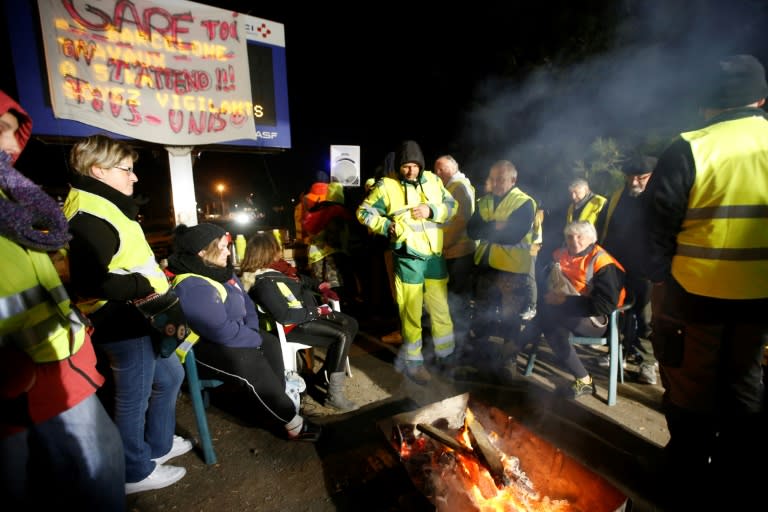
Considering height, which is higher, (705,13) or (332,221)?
(705,13)

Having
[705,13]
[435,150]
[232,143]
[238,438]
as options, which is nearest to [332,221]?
[232,143]

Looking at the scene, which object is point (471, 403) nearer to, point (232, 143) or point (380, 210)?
point (380, 210)

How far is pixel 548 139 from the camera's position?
655 centimetres

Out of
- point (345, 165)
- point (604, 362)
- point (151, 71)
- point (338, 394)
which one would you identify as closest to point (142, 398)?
point (338, 394)

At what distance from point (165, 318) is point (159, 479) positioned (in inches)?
51.1

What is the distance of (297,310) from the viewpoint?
123 inches

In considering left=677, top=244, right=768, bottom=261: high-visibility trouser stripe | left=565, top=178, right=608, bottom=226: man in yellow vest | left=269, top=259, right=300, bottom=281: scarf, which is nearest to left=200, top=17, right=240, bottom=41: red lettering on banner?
left=269, top=259, right=300, bottom=281: scarf

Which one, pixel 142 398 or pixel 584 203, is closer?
pixel 142 398

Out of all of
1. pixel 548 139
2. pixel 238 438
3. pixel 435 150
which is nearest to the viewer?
pixel 238 438

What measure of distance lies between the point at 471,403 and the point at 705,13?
5.57m

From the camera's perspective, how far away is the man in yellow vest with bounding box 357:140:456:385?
368 cm

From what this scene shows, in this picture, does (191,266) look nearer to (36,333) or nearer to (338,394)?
(36,333)

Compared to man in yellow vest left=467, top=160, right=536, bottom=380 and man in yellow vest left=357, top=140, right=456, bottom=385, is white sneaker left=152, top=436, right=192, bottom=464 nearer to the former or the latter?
man in yellow vest left=357, top=140, right=456, bottom=385

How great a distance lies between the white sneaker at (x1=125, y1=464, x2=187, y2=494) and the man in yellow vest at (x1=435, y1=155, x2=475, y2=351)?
3.08 m
